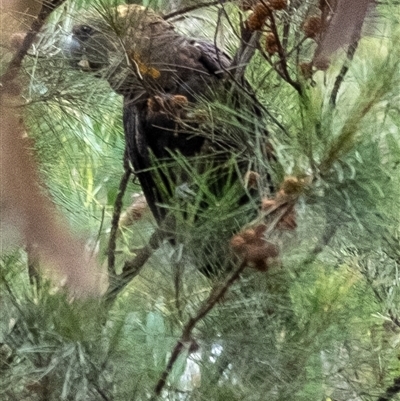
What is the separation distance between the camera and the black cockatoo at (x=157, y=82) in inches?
20.6

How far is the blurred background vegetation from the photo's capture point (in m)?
0.41

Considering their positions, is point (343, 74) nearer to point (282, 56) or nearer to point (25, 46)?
point (282, 56)

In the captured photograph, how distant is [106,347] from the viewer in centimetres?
50

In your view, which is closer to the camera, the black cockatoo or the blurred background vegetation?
the blurred background vegetation

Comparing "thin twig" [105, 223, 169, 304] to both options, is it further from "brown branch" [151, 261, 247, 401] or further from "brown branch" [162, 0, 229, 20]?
"brown branch" [162, 0, 229, 20]

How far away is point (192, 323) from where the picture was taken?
493 mm

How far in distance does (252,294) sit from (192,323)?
6cm

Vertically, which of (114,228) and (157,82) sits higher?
(157,82)

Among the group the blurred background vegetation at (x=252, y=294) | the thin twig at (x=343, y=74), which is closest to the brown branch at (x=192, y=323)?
the blurred background vegetation at (x=252, y=294)

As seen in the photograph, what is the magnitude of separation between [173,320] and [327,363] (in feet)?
0.55

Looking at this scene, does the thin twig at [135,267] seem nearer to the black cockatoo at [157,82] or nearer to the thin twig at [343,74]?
the black cockatoo at [157,82]

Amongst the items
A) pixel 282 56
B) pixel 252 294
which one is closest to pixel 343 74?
pixel 282 56

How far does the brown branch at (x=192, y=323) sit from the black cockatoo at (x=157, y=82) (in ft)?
0.25

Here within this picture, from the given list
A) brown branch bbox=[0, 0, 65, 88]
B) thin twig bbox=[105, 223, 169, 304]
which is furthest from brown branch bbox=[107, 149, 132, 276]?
brown branch bbox=[0, 0, 65, 88]
